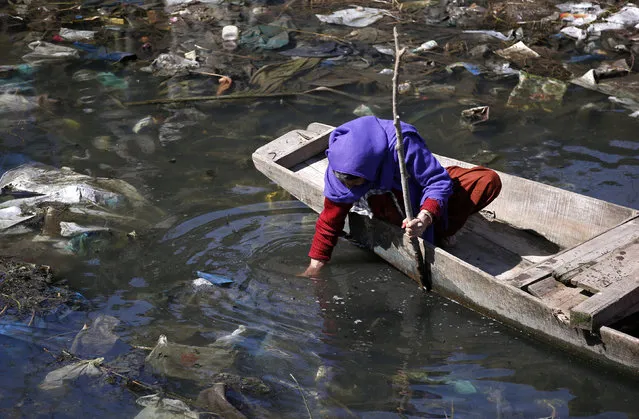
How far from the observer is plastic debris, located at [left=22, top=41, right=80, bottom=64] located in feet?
26.7

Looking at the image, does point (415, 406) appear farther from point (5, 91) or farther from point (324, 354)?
point (5, 91)

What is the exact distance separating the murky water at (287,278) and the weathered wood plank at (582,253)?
0.36 meters

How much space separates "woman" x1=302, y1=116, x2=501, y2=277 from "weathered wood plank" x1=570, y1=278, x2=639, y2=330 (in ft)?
3.08

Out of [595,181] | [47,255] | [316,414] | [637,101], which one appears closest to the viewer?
[316,414]

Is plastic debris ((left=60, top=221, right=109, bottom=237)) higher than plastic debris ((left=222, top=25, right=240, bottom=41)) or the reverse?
the reverse

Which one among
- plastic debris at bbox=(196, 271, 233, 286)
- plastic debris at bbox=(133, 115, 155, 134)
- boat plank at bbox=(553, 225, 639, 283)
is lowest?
plastic debris at bbox=(196, 271, 233, 286)

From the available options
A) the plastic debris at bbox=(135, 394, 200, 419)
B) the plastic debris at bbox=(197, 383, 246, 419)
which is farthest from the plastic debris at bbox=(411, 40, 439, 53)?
the plastic debris at bbox=(135, 394, 200, 419)

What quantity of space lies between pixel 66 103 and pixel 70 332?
3.76 meters

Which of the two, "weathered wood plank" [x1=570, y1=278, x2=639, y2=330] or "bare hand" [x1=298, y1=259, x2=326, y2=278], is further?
"bare hand" [x1=298, y1=259, x2=326, y2=278]

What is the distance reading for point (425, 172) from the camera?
13.4ft

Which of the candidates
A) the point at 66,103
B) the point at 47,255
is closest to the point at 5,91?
the point at 66,103

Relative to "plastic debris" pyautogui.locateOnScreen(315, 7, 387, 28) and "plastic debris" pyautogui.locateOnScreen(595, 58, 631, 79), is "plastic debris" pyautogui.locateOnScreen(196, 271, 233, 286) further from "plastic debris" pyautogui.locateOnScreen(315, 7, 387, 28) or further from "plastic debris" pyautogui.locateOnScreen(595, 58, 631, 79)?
"plastic debris" pyautogui.locateOnScreen(315, 7, 387, 28)

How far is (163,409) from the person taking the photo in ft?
11.3

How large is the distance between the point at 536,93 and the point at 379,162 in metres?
3.53
